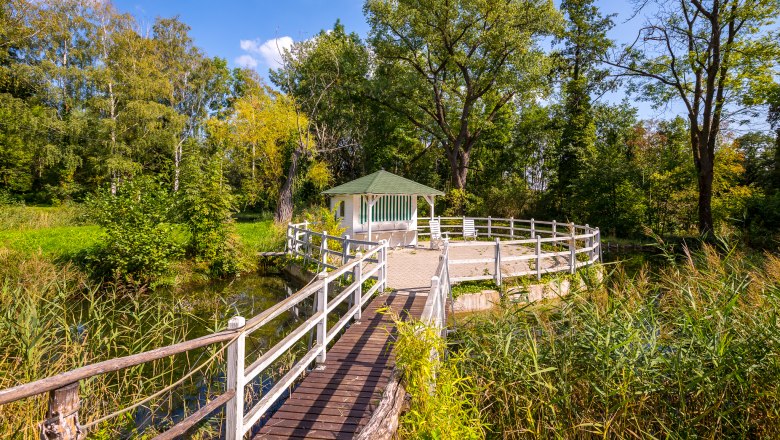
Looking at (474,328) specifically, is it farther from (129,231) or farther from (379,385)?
(129,231)

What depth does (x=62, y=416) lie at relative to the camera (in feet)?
5.71

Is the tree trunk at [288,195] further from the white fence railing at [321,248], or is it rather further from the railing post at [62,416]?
the railing post at [62,416]

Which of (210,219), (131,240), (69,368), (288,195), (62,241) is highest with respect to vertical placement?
(288,195)

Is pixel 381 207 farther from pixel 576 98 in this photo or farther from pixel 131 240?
pixel 576 98

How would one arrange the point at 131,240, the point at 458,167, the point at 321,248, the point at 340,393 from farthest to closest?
1. the point at 458,167
2. the point at 321,248
3. the point at 131,240
4. the point at 340,393

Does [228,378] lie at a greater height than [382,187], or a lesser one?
lesser

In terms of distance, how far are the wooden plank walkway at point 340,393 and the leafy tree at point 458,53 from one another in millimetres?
19812

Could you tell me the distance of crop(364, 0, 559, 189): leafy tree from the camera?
2091cm

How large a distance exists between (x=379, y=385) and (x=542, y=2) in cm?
2363

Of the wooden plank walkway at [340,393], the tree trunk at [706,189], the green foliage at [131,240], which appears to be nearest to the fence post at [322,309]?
the wooden plank walkway at [340,393]

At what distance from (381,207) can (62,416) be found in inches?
558

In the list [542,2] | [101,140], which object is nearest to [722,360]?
[542,2]

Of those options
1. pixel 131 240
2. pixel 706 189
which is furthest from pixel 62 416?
pixel 706 189

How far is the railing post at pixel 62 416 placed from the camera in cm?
170
